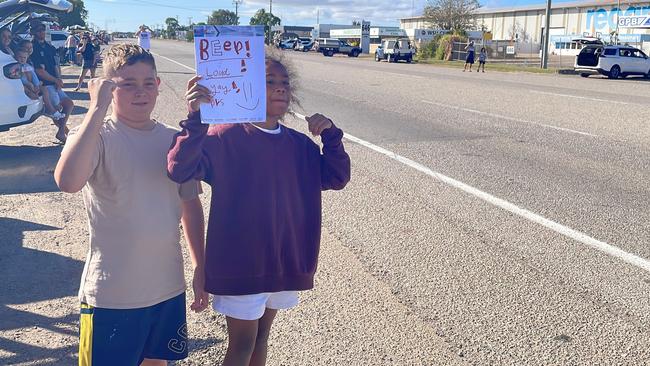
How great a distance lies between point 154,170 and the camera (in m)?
2.46

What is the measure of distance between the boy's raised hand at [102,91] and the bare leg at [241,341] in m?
0.93

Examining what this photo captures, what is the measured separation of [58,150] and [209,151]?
7788 mm


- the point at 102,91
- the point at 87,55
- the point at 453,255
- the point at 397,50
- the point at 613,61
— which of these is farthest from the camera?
the point at 397,50

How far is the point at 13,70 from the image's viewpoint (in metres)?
9.10

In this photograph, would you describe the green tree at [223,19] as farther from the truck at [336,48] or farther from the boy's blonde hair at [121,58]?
the truck at [336,48]

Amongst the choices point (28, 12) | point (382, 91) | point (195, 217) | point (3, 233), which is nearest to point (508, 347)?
point (195, 217)

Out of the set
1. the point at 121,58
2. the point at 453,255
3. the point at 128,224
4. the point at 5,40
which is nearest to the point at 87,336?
the point at 128,224

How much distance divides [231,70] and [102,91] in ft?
1.51

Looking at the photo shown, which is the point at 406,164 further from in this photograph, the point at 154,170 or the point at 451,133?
the point at 154,170

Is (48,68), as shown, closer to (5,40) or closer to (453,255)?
(5,40)

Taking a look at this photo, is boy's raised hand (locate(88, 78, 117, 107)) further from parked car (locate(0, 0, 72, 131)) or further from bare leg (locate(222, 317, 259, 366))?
parked car (locate(0, 0, 72, 131))

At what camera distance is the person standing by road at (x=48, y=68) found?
10.3 metres

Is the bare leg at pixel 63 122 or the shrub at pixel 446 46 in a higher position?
the shrub at pixel 446 46

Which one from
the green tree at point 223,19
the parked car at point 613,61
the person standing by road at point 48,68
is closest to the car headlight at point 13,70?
the person standing by road at point 48,68
